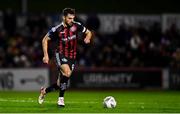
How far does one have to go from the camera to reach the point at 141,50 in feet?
89.6

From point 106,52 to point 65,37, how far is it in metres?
12.5

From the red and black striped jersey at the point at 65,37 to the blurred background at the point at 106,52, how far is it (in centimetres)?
1129

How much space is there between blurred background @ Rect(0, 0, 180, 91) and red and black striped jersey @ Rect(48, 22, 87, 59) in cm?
1129

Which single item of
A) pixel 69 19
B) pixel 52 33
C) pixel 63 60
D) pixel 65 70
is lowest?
pixel 65 70

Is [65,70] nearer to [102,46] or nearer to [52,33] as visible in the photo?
[52,33]

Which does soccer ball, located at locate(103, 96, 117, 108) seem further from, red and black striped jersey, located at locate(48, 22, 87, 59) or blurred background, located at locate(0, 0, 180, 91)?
blurred background, located at locate(0, 0, 180, 91)

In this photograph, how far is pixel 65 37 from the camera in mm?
14539

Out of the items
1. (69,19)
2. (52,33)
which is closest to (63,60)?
(52,33)

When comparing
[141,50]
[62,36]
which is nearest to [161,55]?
[141,50]

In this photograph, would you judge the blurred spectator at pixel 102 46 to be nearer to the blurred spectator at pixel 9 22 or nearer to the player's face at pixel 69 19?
the blurred spectator at pixel 9 22

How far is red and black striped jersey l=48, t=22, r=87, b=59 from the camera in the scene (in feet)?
47.5

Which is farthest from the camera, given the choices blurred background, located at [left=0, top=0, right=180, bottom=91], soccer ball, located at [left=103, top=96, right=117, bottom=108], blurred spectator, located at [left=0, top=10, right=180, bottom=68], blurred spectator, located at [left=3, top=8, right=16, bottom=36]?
blurred spectator, located at [left=3, top=8, right=16, bottom=36]

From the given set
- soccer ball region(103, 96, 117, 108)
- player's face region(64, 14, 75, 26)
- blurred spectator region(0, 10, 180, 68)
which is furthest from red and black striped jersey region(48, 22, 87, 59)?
blurred spectator region(0, 10, 180, 68)

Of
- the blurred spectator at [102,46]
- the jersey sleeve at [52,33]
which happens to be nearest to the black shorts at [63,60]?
the jersey sleeve at [52,33]
